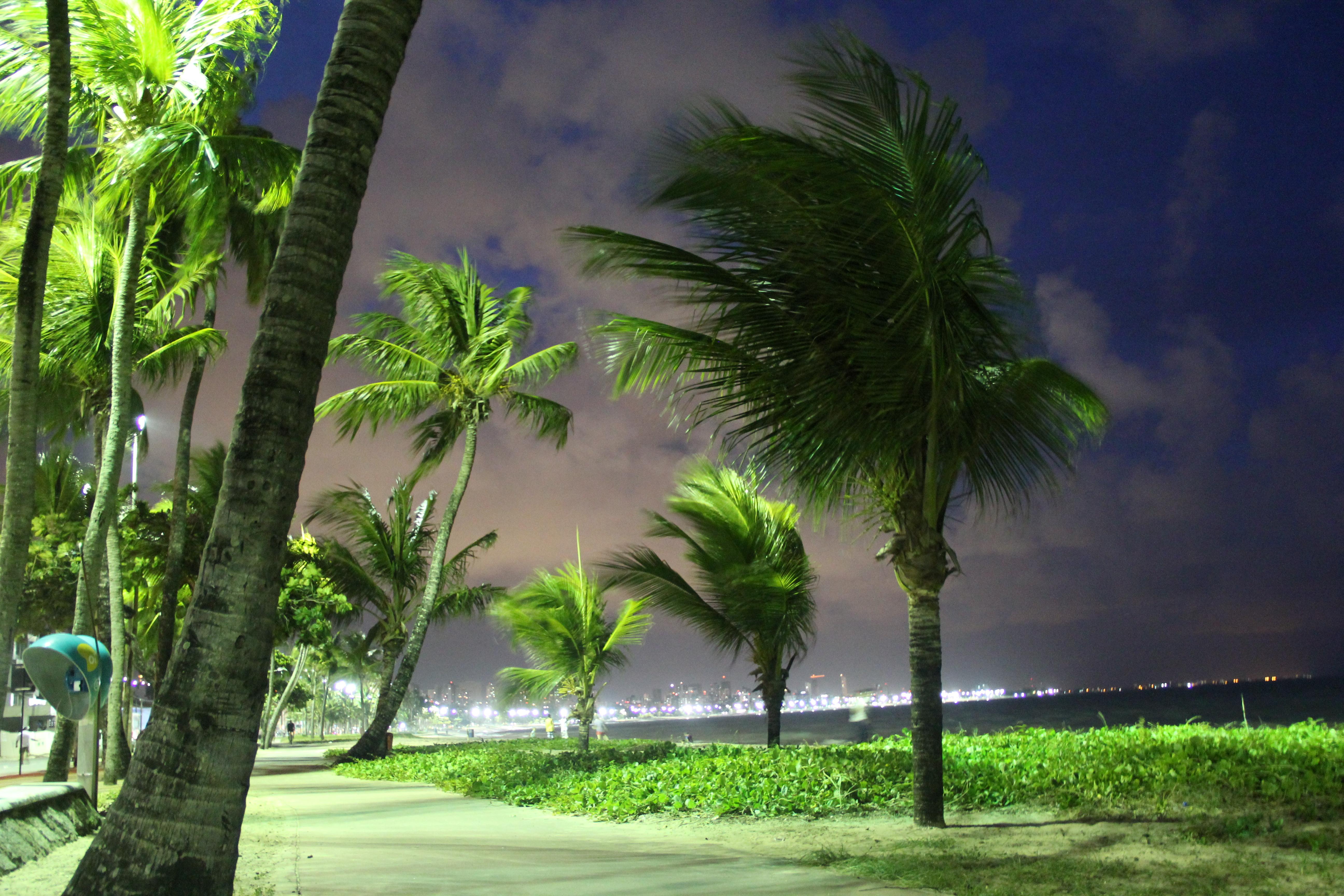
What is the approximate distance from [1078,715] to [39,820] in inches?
2897

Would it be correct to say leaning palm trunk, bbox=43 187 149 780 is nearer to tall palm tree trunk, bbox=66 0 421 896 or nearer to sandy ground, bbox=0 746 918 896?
sandy ground, bbox=0 746 918 896

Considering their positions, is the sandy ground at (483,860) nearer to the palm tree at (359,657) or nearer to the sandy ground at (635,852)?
the sandy ground at (635,852)

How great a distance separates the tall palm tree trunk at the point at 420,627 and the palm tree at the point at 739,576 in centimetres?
460

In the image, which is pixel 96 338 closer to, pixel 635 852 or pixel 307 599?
pixel 635 852

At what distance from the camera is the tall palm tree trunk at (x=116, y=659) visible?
10.8m

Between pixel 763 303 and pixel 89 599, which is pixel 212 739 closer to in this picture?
pixel 89 599

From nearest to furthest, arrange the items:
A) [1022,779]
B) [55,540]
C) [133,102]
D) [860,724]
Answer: [1022,779] → [133,102] → [55,540] → [860,724]

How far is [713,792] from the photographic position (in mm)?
7895

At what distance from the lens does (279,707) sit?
32.6 meters

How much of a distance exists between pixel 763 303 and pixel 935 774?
3714 millimetres

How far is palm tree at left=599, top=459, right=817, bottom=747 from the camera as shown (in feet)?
41.5

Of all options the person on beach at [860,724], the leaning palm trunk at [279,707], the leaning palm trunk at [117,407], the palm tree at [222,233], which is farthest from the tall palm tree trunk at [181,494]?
the person on beach at [860,724]

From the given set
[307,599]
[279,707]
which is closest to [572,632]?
[307,599]

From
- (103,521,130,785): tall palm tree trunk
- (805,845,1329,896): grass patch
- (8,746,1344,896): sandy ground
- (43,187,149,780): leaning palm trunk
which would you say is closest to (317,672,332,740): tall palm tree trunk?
(103,521,130,785): tall palm tree trunk
